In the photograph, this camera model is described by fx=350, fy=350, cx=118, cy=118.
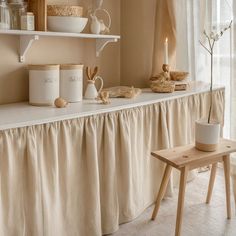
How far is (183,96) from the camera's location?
2477 mm

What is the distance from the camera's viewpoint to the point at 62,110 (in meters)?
1.91

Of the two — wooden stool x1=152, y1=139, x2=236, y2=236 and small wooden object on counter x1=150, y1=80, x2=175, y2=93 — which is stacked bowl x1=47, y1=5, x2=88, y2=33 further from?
wooden stool x1=152, y1=139, x2=236, y2=236

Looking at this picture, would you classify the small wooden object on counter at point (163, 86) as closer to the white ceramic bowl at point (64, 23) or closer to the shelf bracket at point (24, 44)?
the white ceramic bowl at point (64, 23)

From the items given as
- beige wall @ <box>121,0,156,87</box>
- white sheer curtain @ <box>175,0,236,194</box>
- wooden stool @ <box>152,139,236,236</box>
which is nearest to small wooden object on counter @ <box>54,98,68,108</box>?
wooden stool @ <box>152,139,236,236</box>

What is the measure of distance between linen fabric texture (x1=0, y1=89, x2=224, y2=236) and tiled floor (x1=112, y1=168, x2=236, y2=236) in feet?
Result: 0.26

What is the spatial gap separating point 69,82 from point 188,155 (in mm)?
839

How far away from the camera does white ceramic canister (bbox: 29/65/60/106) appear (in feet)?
6.64

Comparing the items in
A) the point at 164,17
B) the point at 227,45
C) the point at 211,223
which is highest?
the point at 164,17

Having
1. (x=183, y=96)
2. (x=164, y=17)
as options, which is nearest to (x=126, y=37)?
(x=164, y=17)

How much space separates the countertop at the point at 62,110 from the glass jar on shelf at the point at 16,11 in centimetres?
47

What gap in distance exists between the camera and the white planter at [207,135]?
1.99 metres

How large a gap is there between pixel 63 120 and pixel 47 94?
34 centimetres

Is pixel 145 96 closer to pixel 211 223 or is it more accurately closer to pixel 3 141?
pixel 211 223

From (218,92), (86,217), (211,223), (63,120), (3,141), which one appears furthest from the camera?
(218,92)
